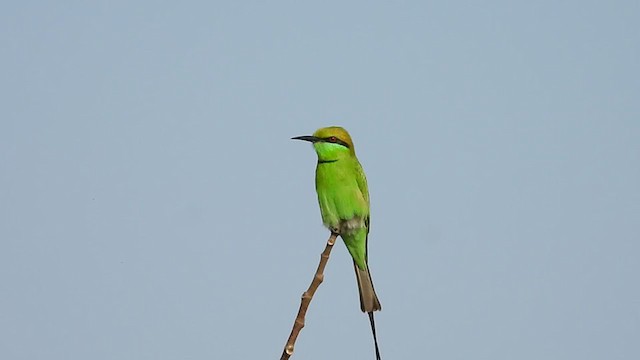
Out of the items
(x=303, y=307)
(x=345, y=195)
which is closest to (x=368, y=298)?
(x=345, y=195)

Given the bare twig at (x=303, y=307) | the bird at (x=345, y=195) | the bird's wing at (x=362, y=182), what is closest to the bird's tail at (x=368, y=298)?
the bird at (x=345, y=195)

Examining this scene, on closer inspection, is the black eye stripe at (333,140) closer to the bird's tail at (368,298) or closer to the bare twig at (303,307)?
the bird's tail at (368,298)

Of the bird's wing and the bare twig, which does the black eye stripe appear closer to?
the bird's wing

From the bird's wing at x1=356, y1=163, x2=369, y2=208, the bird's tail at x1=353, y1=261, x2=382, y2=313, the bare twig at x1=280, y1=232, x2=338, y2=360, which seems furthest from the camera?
the bird's wing at x1=356, y1=163, x2=369, y2=208

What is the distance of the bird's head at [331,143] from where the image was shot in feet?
9.44

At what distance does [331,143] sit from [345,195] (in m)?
0.23

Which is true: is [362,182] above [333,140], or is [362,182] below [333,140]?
below

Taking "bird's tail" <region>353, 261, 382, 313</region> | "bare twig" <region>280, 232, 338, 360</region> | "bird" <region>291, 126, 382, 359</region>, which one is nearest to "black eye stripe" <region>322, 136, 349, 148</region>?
"bird" <region>291, 126, 382, 359</region>

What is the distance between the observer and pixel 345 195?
3.09 m

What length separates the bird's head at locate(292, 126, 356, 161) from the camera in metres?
2.88

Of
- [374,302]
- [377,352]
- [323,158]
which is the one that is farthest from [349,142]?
[377,352]

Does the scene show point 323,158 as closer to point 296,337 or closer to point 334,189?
point 334,189

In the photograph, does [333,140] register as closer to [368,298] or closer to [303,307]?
[368,298]

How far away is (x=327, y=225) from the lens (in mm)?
3086
